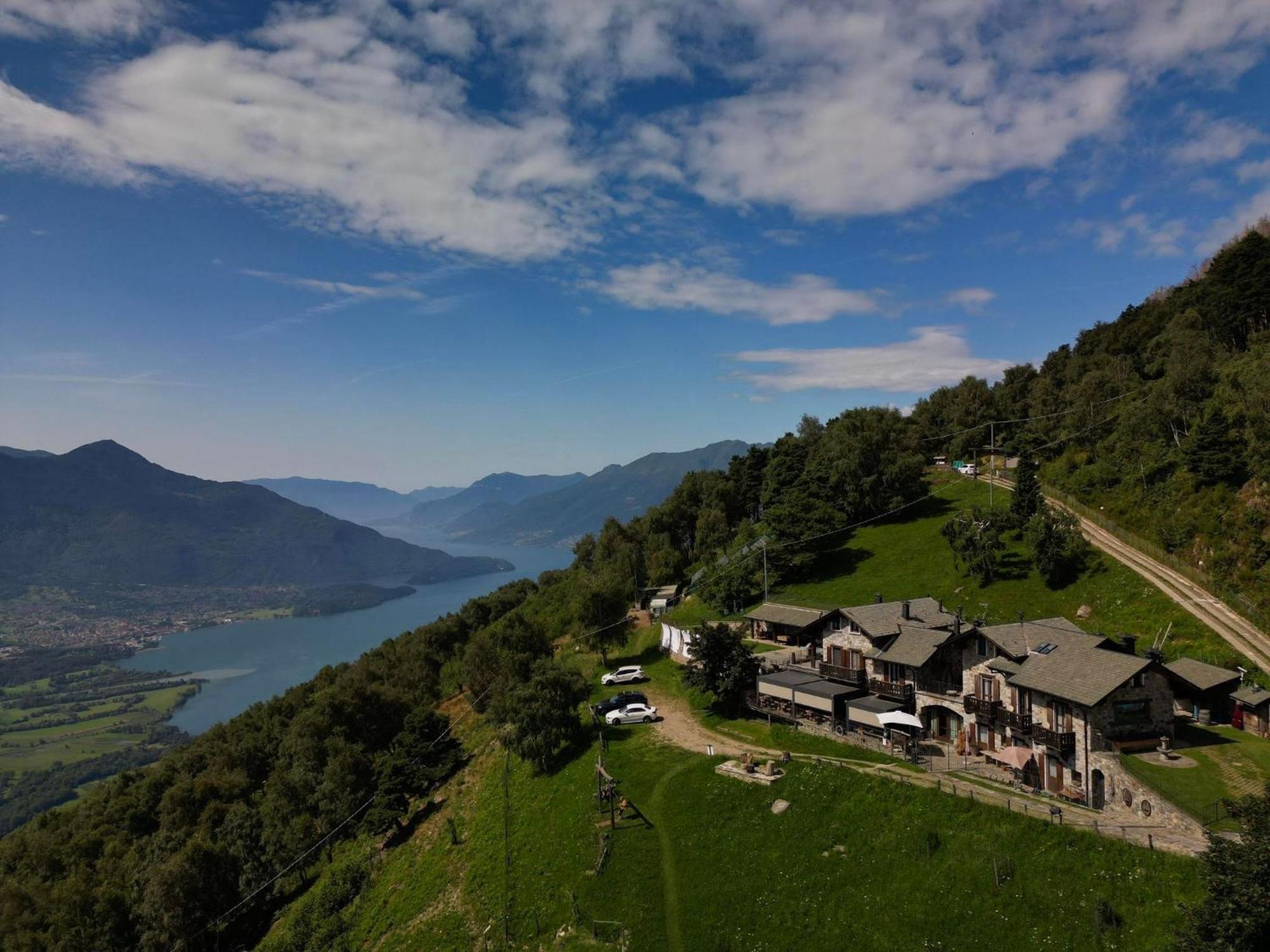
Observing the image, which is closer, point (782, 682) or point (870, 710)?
point (870, 710)

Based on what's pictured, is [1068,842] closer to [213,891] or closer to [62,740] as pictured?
[213,891]

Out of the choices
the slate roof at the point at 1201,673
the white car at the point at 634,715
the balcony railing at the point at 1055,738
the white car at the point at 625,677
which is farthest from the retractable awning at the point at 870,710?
the white car at the point at 625,677

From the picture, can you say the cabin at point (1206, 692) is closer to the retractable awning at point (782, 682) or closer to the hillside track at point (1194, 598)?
the hillside track at point (1194, 598)

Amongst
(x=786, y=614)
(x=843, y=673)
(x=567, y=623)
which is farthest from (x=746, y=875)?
(x=567, y=623)

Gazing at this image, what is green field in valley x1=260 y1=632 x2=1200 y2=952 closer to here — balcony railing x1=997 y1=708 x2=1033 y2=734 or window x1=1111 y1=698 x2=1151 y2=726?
balcony railing x1=997 y1=708 x2=1033 y2=734

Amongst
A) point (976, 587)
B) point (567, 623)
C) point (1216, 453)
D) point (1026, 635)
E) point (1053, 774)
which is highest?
point (1216, 453)

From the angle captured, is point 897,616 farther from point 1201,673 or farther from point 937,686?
point 1201,673
